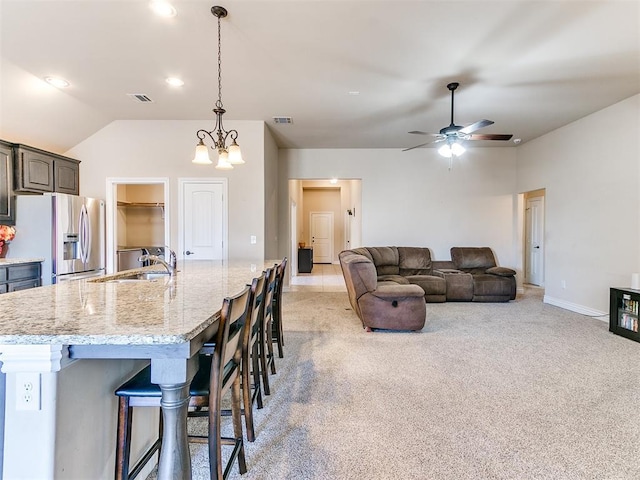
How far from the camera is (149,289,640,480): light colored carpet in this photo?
5.63 feet

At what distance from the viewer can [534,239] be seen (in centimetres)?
746

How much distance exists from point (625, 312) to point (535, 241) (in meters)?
4.02

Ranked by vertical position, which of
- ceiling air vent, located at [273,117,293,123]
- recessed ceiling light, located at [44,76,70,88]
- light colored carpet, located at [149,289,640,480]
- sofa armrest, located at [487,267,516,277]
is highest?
ceiling air vent, located at [273,117,293,123]

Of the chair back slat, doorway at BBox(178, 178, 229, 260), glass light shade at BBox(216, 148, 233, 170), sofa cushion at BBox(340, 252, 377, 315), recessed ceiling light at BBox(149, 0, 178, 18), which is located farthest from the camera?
doorway at BBox(178, 178, 229, 260)

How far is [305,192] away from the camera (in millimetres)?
12680

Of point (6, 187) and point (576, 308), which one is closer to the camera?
point (6, 187)

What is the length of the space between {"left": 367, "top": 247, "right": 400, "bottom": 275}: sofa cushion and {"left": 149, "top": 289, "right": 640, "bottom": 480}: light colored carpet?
7.27 ft

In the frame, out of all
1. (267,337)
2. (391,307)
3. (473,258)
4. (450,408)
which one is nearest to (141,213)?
(267,337)

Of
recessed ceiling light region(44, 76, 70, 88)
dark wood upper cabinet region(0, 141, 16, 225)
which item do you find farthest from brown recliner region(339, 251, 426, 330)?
dark wood upper cabinet region(0, 141, 16, 225)

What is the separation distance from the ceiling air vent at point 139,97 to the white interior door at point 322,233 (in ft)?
28.9

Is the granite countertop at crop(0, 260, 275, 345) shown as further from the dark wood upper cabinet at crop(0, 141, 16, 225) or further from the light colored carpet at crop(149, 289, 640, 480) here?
the dark wood upper cabinet at crop(0, 141, 16, 225)

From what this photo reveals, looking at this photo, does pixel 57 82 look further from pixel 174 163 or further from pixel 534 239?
pixel 534 239

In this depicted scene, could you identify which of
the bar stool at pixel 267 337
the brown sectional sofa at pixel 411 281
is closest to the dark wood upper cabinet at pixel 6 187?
the bar stool at pixel 267 337

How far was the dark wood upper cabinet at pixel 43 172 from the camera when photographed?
394 centimetres
